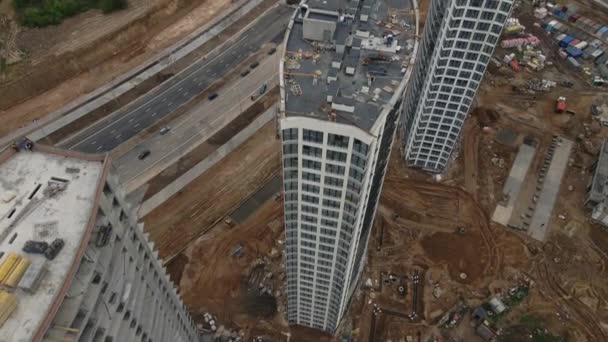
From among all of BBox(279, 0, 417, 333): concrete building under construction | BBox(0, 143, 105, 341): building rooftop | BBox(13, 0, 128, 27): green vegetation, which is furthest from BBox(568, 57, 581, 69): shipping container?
BBox(13, 0, 128, 27): green vegetation

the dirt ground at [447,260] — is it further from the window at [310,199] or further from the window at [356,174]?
the window at [356,174]

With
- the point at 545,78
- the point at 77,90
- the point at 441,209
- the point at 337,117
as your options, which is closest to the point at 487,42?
the point at 441,209

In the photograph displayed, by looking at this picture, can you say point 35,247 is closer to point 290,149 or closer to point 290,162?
point 290,149

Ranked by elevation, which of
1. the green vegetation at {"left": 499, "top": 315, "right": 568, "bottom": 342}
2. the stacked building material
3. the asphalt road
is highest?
the stacked building material

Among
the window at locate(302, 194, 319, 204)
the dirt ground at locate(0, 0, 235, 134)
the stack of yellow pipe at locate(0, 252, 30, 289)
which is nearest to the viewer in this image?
the stack of yellow pipe at locate(0, 252, 30, 289)

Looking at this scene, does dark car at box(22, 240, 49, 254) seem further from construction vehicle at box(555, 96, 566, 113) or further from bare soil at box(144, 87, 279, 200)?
construction vehicle at box(555, 96, 566, 113)

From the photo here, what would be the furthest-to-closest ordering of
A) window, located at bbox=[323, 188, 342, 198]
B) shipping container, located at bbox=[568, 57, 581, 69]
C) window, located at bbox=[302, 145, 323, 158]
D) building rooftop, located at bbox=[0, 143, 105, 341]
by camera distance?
shipping container, located at bbox=[568, 57, 581, 69], window, located at bbox=[323, 188, 342, 198], window, located at bbox=[302, 145, 323, 158], building rooftop, located at bbox=[0, 143, 105, 341]

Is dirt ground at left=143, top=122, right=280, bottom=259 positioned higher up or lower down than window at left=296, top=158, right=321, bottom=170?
lower down
